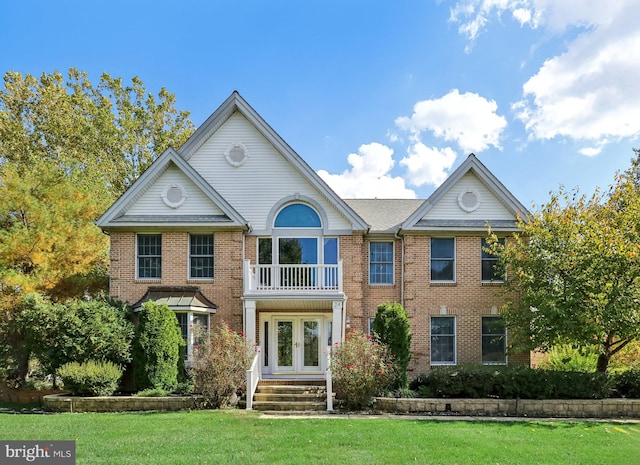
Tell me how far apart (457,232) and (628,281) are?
5722mm

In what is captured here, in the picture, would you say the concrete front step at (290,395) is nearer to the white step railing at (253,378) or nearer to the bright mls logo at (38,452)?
the white step railing at (253,378)

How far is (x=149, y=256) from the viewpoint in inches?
734

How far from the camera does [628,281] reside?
15008 mm

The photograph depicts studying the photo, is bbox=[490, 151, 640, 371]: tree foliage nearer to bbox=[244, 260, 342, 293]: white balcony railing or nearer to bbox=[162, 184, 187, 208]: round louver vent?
bbox=[244, 260, 342, 293]: white balcony railing

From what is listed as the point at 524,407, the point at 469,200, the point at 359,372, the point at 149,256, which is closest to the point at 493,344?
the point at 524,407

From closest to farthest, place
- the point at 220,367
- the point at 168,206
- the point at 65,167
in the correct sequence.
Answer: the point at 220,367 → the point at 168,206 → the point at 65,167

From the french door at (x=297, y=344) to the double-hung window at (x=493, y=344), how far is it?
19.2ft

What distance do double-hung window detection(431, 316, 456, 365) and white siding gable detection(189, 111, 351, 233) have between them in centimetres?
478

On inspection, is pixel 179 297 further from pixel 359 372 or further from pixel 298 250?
pixel 359 372

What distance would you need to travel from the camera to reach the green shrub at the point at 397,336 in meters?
15.9

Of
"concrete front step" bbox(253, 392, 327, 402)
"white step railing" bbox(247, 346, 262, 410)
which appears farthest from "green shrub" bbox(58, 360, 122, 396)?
"concrete front step" bbox(253, 392, 327, 402)

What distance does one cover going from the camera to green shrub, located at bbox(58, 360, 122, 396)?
15.1 meters

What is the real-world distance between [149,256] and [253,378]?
20.0 feet

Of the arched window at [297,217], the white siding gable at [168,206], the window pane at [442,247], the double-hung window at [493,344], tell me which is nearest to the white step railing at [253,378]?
the arched window at [297,217]
